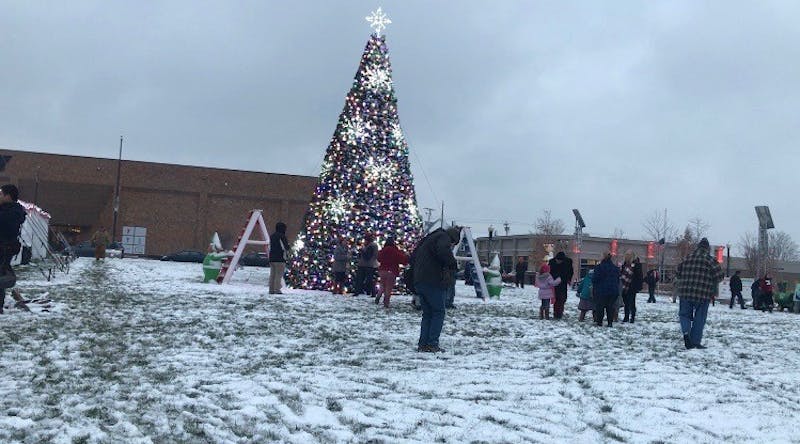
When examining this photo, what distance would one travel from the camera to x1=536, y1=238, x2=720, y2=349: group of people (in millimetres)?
10625

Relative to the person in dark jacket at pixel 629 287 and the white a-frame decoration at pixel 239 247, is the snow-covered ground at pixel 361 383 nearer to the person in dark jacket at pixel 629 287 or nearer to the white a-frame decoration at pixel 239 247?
the person in dark jacket at pixel 629 287

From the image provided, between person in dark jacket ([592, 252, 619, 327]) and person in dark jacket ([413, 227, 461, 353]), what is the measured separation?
557cm

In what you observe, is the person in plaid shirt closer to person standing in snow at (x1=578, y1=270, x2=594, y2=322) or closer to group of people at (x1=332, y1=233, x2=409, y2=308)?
person standing in snow at (x1=578, y1=270, x2=594, y2=322)

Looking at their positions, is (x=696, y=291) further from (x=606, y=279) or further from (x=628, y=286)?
(x=628, y=286)

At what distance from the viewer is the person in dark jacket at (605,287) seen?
1374cm

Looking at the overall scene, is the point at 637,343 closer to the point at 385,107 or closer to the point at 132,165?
the point at 385,107

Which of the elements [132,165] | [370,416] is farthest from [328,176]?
[132,165]

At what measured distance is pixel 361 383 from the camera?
6637mm

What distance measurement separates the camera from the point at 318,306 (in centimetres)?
1437

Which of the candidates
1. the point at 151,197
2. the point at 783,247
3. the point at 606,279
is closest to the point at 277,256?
the point at 606,279

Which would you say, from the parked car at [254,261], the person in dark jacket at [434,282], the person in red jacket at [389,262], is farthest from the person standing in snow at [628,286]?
the parked car at [254,261]

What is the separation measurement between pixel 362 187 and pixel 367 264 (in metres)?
2.33

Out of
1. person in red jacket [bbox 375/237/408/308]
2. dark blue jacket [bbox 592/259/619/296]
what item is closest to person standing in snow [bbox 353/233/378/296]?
person in red jacket [bbox 375/237/408/308]

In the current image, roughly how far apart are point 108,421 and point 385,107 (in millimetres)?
15549
